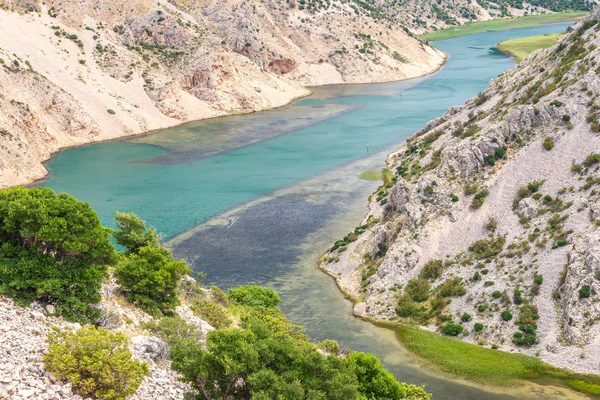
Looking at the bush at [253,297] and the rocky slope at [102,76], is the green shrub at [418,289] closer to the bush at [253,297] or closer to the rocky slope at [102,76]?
the bush at [253,297]

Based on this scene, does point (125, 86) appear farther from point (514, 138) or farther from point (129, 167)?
point (514, 138)

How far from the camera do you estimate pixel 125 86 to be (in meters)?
176

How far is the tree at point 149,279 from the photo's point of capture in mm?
47406

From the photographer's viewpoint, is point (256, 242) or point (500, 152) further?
point (256, 242)

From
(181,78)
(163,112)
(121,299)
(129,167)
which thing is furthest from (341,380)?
(181,78)

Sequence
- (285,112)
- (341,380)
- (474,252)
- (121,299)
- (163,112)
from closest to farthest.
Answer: (341,380), (121,299), (474,252), (163,112), (285,112)

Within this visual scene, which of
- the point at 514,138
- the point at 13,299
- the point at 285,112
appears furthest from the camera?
the point at 285,112

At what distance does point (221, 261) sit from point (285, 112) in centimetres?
10623

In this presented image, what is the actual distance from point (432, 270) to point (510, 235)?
9.70m

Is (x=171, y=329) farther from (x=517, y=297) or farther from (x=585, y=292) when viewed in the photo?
Result: (x=585, y=292)

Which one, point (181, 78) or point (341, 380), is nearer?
point (341, 380)

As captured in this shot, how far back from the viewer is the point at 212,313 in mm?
53156

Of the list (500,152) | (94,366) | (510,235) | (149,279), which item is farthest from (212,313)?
(500,152)

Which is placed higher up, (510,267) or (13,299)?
(13,299)
